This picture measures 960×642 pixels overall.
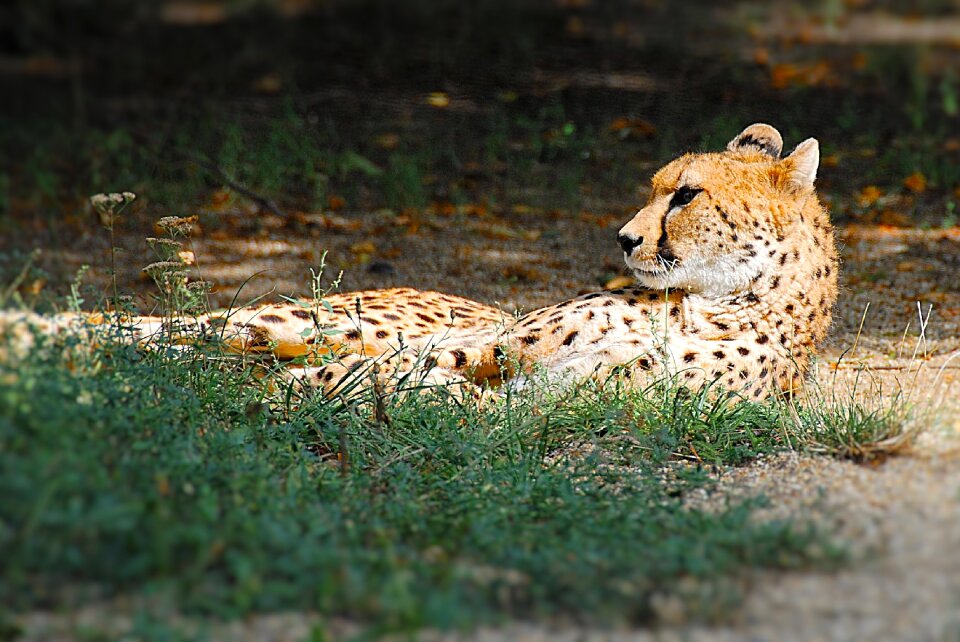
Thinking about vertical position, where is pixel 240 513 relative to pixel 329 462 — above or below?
above

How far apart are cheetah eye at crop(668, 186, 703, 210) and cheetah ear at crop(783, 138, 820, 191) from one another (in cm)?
36

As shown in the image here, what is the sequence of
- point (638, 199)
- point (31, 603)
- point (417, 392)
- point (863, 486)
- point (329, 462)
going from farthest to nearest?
1. point (638, 199)
2. point (417, 392)
3. point (329, 462)
4. point (863, 486)
5. point (31, 603)

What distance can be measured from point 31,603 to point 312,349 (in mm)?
2031

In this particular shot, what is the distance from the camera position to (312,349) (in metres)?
4.55

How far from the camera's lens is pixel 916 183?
26.8 ft

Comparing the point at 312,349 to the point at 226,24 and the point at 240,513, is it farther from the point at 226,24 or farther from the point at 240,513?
the point at 226,24

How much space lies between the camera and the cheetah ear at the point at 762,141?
5.14 metres

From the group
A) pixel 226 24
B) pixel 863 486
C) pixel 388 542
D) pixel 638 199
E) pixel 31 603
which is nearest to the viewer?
pixel 31 603

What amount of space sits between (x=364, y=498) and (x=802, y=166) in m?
2.28

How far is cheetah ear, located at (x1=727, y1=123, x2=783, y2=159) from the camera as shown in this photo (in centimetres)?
514

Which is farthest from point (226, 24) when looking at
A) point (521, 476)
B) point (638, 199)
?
point (521, 476)

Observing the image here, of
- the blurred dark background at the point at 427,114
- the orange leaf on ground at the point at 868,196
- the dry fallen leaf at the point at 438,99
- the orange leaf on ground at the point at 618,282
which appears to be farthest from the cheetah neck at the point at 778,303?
the dry fallen leaf at the point at 438,99

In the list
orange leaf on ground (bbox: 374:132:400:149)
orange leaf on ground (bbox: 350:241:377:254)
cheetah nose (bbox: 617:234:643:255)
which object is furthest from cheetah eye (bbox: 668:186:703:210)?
orange leaf on ground (bbox: 374:132:400:149)

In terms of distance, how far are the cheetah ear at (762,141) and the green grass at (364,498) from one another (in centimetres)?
125
